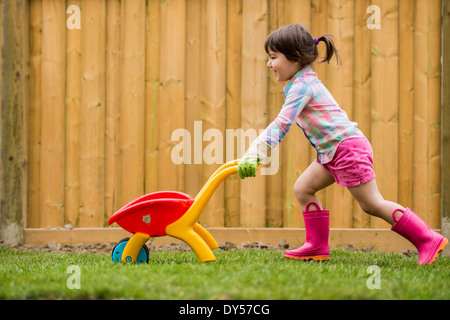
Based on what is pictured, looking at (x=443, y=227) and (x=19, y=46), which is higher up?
(x=19, y=46)

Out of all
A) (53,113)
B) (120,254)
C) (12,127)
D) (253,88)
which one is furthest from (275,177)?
(12,127)

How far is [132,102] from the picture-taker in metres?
4.17

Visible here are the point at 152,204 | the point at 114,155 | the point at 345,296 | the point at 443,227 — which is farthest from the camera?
the point at 114,155

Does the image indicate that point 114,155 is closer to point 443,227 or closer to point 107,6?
point 107,6

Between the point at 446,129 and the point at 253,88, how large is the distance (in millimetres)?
1390

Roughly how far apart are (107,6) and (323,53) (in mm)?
1665

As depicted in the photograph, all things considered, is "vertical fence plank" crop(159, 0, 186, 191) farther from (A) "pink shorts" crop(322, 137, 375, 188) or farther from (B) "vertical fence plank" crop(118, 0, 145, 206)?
(A) "pink shorts" crop(322, 137, 375, 188)

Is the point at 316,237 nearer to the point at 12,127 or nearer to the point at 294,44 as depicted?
the point at 294,44

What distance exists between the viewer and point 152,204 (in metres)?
2.79

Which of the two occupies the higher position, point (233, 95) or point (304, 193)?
point (233, 95)

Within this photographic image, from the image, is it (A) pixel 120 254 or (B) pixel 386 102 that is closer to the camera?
(A) pixel 120 254

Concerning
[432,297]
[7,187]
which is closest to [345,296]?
[432,297]

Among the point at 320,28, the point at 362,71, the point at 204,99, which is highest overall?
the point at 320,28

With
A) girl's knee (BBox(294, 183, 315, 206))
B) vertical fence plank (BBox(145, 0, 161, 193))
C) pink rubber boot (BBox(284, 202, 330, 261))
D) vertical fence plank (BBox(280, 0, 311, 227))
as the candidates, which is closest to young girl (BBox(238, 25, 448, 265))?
girl's knee (BBox(294, 183, 315, 206))
